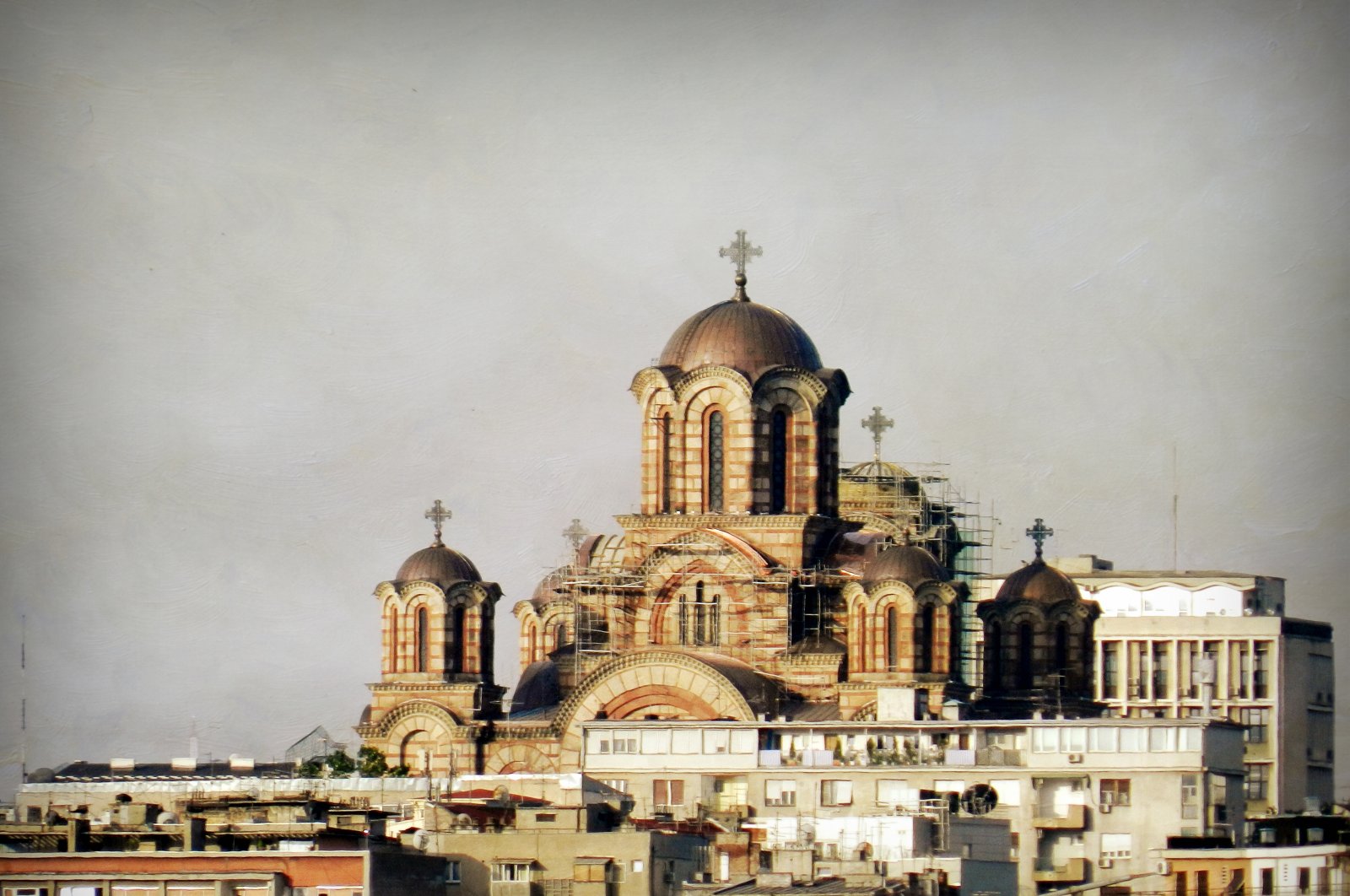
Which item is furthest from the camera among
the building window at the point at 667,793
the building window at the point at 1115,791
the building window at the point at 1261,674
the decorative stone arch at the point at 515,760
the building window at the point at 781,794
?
the building window at the point at 1261,674

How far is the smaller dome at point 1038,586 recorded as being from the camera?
98250mm

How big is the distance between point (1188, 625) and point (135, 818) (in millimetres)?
50571

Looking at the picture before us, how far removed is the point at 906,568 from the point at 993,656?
755 centimetres

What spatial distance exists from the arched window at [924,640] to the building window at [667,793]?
641cm

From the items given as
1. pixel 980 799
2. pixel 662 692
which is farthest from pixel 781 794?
pixel 662 692

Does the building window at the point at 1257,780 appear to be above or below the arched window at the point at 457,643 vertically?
below

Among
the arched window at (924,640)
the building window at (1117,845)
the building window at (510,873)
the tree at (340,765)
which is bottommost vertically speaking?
the building window at (510,873)

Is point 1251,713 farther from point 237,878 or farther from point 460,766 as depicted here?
point 237,878

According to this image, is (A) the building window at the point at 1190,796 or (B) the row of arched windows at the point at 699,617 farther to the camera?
(B) the row of arched windows at the point at 699,617

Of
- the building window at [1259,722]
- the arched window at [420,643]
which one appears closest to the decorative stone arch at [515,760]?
the arched window at [420,643]

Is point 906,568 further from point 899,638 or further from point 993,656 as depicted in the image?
point 993,656

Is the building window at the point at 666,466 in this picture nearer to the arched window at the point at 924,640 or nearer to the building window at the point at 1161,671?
the arched window at the point at 924,640

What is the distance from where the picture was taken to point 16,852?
238 ft

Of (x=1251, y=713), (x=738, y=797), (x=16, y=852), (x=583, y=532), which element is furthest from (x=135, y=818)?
(x=1251, y=713)
